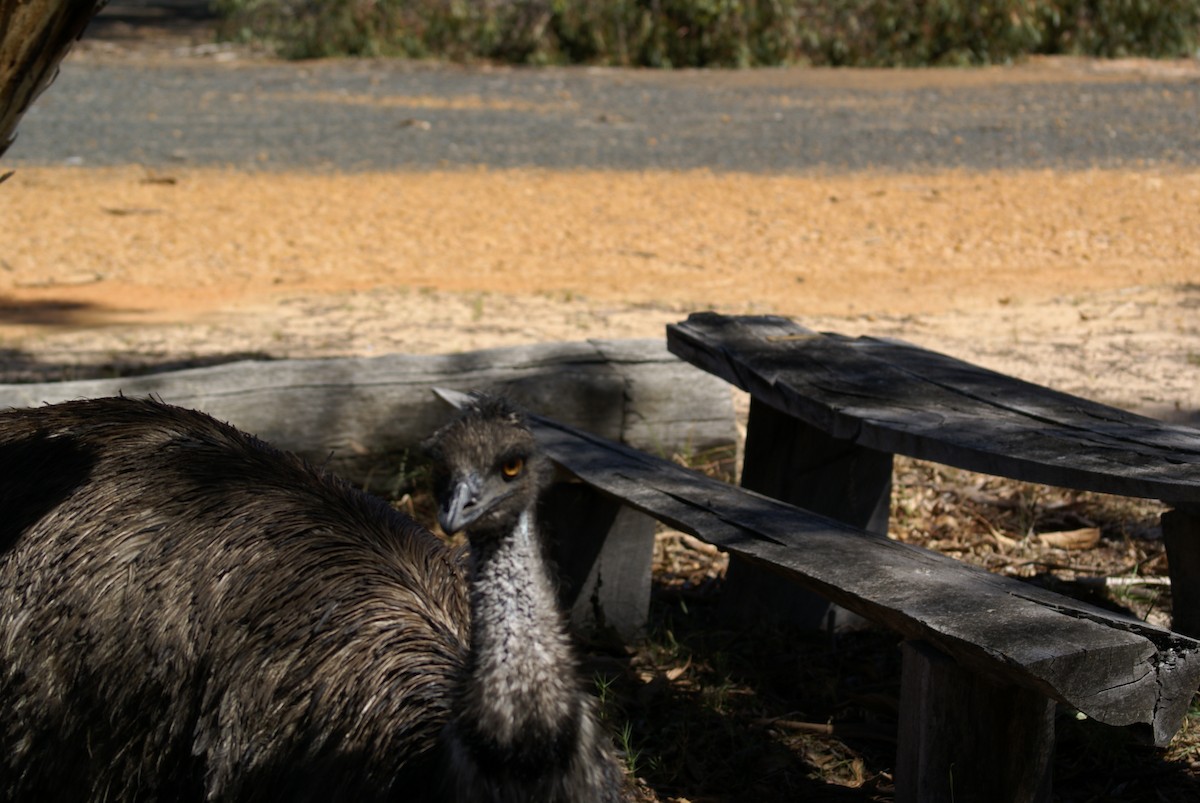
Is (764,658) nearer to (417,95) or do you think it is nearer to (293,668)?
(293,668)

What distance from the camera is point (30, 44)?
3.34 meters

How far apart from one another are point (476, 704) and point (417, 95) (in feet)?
47.8

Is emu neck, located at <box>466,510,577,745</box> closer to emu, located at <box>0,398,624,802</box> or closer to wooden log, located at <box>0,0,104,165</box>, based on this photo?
emu, located at <box>0,398,624,802</box>

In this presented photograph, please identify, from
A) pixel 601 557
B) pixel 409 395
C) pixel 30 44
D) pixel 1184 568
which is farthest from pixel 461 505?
pixel 409 395

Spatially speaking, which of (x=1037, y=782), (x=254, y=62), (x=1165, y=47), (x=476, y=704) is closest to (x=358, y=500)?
(x=476, y=704)

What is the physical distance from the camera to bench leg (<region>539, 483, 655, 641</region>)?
475cm

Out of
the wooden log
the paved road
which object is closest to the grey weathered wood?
the wooden log

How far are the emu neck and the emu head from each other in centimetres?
4

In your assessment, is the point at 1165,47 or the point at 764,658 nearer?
the point at 764,658

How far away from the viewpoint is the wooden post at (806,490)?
4.87m

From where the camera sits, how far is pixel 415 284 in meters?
8.86

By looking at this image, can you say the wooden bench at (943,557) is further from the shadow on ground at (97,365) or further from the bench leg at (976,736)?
the shadow on ground at (97,365)

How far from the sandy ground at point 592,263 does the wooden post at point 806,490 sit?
184 centimetres

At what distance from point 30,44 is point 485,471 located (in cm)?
159
